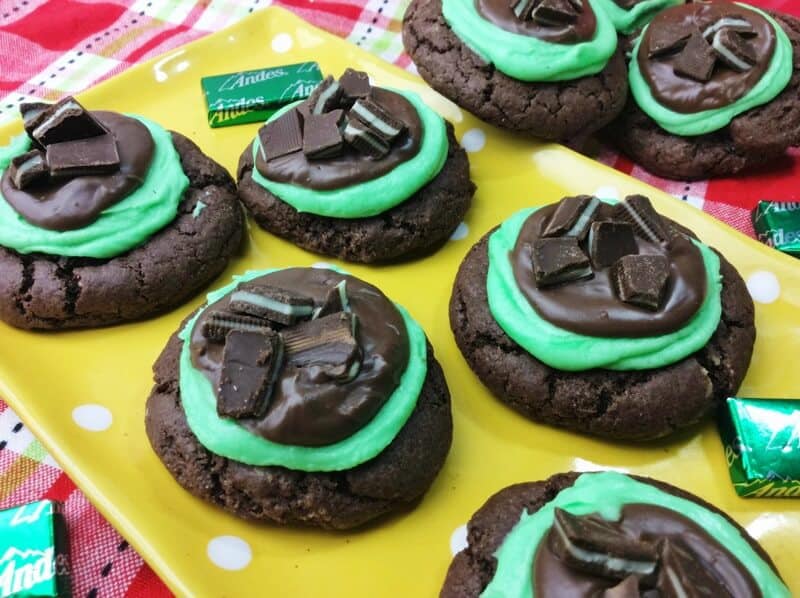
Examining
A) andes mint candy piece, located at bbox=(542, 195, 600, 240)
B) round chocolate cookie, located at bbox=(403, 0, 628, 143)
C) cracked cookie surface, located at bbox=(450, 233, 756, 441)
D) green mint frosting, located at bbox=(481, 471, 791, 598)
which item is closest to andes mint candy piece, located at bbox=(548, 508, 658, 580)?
green mint frosting, located at bbox=(481, 471, 791, 598)

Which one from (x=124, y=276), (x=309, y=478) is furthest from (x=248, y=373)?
(x=124, y=276)

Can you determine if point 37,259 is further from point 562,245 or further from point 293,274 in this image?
point 562,245

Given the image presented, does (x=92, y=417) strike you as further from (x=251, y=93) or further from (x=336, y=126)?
(x=251, y=93)

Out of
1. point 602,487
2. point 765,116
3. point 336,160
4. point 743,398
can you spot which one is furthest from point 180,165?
point 765,116

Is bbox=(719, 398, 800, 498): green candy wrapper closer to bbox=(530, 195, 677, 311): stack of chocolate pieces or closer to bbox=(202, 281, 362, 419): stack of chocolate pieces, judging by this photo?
bbox=(530, 195, 677, 311): stack of chocolate pieces

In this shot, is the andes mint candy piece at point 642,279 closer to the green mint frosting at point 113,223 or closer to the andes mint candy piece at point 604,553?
the andes mint candy piece at point 604,553

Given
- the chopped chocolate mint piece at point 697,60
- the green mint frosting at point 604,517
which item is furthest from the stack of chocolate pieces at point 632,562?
the chopped chocolate mint piece at point 697,60
